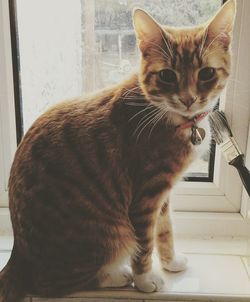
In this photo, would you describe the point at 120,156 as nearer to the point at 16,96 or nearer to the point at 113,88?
the point at 113,88

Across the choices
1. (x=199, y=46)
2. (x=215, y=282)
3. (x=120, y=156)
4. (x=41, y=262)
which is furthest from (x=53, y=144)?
(x=215, y=282)

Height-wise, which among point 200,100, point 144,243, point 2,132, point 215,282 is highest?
point 200,100

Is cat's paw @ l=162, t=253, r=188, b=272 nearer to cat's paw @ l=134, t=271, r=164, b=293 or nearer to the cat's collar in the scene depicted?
cat's paw @ l=134, t=271, r=164, b=293

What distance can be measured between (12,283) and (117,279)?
0.26m

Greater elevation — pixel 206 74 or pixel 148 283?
pixel 206 74

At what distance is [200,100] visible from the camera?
38.7 inches

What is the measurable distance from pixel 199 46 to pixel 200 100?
0.39ft

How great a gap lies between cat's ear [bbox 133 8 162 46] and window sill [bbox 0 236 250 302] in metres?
0.61

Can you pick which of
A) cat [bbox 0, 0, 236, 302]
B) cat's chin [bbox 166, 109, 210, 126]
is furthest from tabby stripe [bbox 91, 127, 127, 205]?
cat's chin [bbox 166, 109, 210, 126]

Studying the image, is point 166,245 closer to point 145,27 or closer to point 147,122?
point 147,122

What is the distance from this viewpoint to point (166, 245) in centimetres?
119

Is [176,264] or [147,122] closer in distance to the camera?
[147,122]

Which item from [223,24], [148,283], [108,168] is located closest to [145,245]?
[148,283]

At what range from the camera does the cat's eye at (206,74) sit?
983 millimetres
